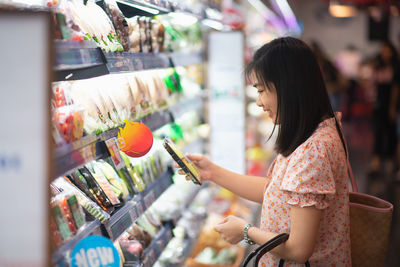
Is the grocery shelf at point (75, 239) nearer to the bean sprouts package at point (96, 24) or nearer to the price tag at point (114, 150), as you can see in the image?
the price tag at point (114, 150)

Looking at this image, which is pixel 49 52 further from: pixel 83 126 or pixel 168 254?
pixel 168 254

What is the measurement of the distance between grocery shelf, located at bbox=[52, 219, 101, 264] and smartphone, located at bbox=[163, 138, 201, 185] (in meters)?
0.51

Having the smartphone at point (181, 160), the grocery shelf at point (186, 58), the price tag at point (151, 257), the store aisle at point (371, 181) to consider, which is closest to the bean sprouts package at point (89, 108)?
the smartphone at point (181, 160)

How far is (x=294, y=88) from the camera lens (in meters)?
2.04

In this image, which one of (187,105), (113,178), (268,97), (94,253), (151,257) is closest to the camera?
(94,253)

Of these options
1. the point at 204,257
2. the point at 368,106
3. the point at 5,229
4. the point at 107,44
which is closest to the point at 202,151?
the point at 204,257

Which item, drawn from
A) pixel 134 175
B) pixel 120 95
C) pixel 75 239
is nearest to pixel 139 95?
pixel 120 95

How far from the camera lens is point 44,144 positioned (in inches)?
52.0

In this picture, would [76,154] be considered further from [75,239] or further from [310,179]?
[310,179]

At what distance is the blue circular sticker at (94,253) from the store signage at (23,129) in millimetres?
384

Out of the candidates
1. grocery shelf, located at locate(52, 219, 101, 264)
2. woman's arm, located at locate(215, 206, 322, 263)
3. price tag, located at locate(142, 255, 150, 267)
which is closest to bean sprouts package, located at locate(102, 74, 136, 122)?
grocery shelf, located at locate(52, 219, 101, 264)

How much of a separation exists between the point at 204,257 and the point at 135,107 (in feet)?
5.36

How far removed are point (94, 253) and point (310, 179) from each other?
886mm

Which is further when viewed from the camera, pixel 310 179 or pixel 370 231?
pixel 370 231
